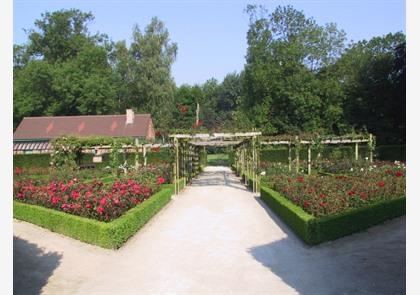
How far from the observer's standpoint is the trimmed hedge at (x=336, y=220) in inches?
322

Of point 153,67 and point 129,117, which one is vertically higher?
point 153,67

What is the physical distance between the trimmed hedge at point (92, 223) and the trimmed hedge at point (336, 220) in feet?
11.9

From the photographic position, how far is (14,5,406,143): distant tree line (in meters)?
34.6

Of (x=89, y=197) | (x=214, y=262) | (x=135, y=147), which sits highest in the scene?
(x=135, y=147)

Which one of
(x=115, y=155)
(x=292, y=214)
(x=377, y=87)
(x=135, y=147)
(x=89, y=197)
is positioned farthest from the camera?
(x=377, y=87)

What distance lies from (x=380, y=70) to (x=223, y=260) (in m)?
31.7

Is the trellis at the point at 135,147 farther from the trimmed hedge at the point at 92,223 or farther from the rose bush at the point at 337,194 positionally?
the rose bush at the point at 337,194

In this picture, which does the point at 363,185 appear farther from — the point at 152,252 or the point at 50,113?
the point at 50,113

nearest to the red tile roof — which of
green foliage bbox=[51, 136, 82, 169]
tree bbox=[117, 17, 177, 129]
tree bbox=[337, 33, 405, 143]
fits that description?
tree bbox=[117, 17, 177, 129]

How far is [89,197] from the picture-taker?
383 inches

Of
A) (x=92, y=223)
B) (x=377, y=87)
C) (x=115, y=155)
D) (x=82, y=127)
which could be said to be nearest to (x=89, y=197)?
(x=92, y=223)

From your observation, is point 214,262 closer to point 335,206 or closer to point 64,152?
point 335,206

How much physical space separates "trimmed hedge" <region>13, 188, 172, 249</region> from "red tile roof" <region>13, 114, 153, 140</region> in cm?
2790

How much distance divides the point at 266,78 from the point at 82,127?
18.5 meters
